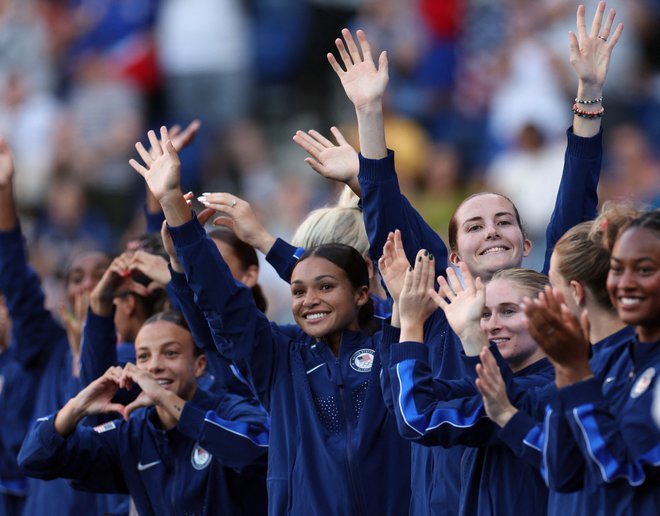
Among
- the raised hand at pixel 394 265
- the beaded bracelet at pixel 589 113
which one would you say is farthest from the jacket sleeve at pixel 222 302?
the beaded bracelet at pixel 589 113

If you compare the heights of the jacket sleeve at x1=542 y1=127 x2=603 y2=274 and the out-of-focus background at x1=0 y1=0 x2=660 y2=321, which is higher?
the out-of-focus background at x1=0 y1=0 x2=660 y2=321

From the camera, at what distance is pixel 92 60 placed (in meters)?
13.3

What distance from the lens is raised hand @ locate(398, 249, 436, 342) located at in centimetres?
428

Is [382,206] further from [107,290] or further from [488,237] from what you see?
[107,290]

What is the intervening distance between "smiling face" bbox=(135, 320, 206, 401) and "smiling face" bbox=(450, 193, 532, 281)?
1179mm

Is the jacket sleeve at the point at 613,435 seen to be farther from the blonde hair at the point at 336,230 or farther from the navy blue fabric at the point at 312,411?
the blonde hair at the point at 336,230

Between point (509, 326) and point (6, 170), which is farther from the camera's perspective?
point (6, 170)

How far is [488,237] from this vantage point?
4.85 meters

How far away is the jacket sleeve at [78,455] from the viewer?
5289 mm

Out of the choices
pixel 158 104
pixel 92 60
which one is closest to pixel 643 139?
pixel 158 104

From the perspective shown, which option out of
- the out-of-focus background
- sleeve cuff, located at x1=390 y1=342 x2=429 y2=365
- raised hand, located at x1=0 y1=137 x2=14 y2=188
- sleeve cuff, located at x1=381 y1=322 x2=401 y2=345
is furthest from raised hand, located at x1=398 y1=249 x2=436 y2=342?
the out-of-focus background

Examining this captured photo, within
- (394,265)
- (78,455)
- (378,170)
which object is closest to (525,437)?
(394,265)

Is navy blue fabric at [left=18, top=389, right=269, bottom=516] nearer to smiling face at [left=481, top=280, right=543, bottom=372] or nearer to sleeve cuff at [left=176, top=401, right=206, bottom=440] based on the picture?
sleeve cuff at [left=176, top=401, right=206, bottom=440]

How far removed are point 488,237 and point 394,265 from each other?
1.78ft
